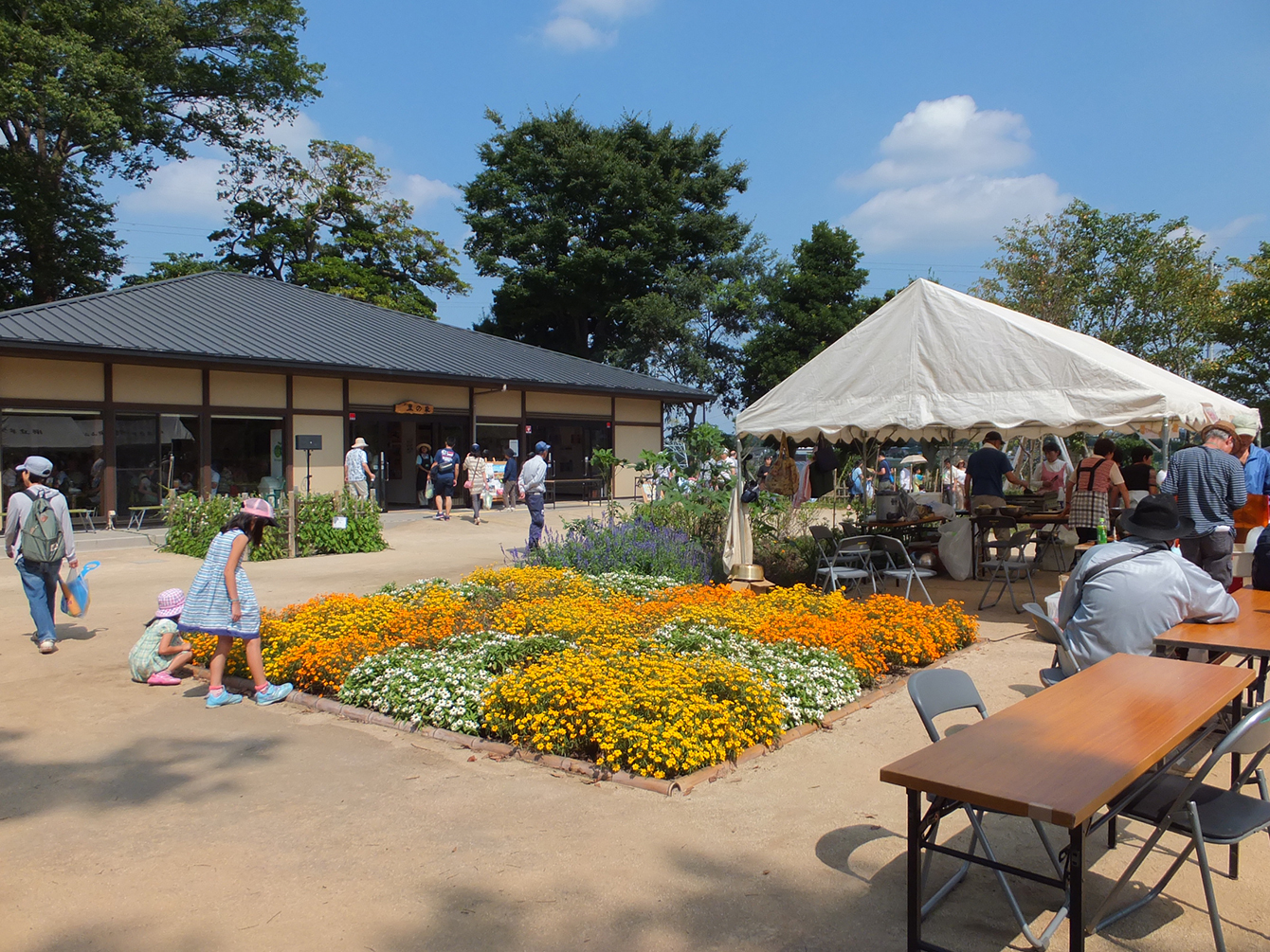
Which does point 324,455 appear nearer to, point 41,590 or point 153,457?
point 153,457

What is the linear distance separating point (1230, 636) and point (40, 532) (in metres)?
7.94

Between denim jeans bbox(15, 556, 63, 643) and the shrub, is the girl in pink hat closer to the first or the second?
denim jeans bbox(15, 556, 63, 643)

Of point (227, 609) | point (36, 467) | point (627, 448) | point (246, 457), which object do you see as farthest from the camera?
point (627, 448)

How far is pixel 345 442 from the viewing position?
1900 centimetres

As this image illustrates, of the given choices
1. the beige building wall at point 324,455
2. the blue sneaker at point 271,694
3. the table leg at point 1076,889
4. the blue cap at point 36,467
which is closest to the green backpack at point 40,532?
the blue cap at point 36,467

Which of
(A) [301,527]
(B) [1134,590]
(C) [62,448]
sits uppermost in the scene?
(C) [62,448]

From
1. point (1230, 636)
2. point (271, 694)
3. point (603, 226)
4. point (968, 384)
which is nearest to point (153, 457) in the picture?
point (271, 694)

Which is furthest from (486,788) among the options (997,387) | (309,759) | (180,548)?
(180,548)

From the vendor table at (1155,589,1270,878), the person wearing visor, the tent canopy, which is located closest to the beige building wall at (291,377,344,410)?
the tent canopy

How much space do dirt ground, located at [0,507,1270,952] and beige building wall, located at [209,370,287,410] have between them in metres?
12.6

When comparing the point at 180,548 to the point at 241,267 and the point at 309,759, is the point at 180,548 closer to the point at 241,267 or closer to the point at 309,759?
the point at 309,759

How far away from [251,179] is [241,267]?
10.8ft

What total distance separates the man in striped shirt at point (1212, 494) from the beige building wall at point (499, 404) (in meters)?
17.0

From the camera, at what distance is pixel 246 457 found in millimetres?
17609
